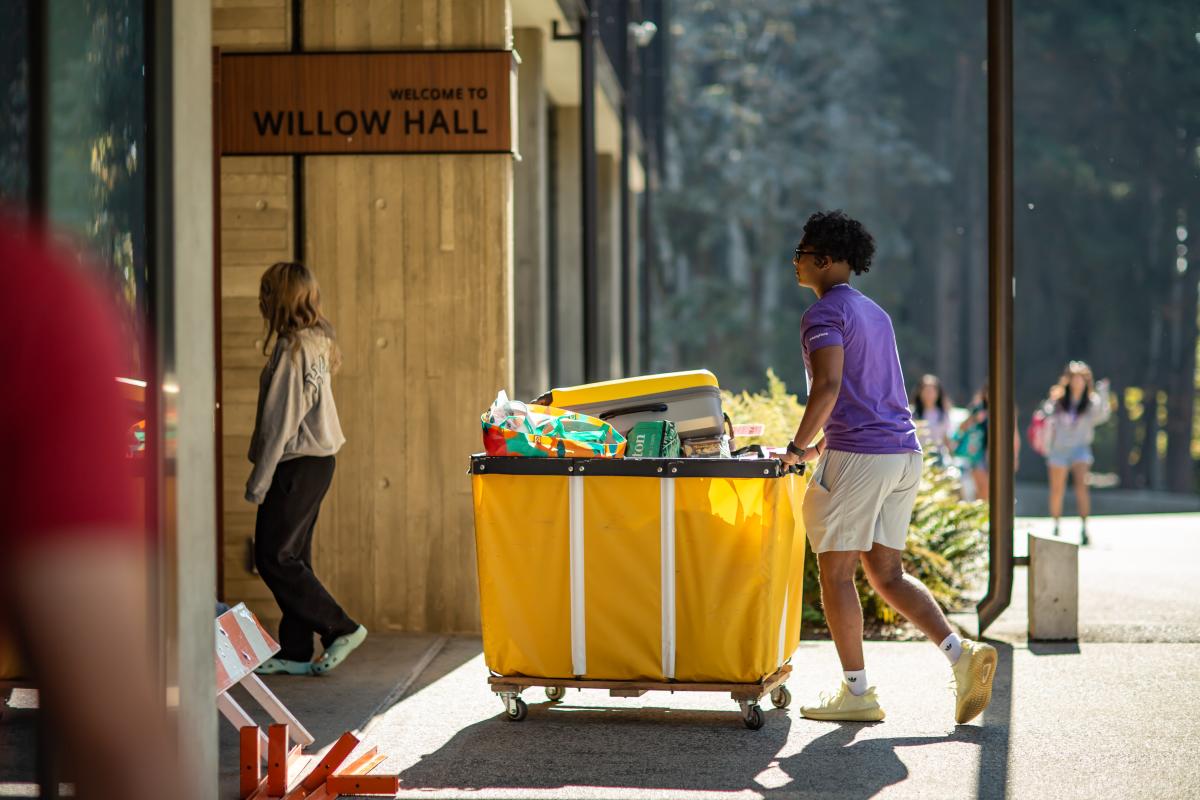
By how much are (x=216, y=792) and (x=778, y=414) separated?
6.50 meters

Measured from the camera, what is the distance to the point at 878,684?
707cm

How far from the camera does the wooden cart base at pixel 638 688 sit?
5.93 meters

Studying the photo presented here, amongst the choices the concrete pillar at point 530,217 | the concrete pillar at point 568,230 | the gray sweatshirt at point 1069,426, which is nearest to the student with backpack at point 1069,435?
the gray sweatshirt at point 1069,426

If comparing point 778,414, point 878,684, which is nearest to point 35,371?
point 878,684

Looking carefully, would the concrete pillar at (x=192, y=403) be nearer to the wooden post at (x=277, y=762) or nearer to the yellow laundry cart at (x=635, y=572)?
the wooden post at (x=277, y=762)

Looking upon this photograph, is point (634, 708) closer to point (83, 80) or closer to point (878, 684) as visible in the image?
point (878, 684)

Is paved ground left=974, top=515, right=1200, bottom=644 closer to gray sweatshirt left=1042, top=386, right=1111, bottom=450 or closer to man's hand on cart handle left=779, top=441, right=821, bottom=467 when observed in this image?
gray sweatshirt left=1042, top=386, right=1111, bottom=450

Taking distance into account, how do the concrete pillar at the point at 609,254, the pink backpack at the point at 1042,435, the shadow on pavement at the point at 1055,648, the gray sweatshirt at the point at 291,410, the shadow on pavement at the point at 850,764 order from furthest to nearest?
the concrete pillar at the point at 609,254 → the pink backpack at the point at 1042,435 → the shadow on pavement at the point at 1055,648 → the gray sweatshirt at the point at 291,410 → the shadow on pavement at the point at 850,764

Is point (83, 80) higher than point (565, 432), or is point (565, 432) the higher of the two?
point (83, 80)

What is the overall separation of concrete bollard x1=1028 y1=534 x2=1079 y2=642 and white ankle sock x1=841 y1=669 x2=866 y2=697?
8.02 ft

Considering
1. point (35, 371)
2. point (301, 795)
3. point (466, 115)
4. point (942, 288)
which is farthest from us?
point (942, 288)

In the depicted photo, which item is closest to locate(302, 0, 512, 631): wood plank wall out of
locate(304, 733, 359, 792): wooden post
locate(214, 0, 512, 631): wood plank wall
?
locate(214, 0, 512, 631): wood plank wall

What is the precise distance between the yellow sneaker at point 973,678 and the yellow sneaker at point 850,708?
328mm

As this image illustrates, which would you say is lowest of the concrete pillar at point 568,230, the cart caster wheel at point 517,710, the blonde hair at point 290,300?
the cart caster wheel at point 517,710
